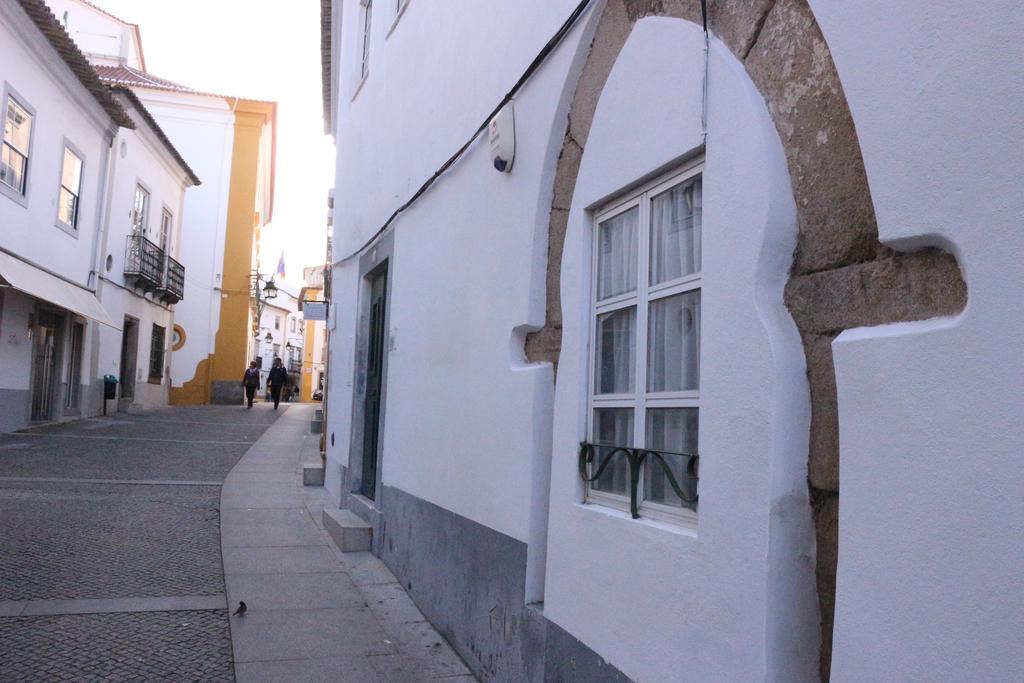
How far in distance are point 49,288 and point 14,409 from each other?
83.9 inches

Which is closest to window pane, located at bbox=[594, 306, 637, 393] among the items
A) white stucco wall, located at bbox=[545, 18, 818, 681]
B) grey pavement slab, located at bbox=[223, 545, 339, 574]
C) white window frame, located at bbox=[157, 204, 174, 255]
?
white stucco wall, located at bbox=[545, 18, 818, 681]

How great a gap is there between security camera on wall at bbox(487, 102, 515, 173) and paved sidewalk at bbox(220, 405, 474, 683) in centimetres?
257

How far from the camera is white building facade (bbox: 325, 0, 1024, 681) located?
1.58 m

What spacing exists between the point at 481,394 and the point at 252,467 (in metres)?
8.15

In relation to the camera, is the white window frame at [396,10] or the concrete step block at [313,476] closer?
the white window frame at [396,10]

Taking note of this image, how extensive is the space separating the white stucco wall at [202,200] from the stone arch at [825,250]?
93.8 ft

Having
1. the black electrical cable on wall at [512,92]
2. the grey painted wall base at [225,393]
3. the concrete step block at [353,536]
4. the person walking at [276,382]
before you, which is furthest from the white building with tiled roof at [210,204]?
the black electrical cable on wall at [512,92]

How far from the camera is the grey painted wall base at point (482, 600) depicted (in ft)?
10.7

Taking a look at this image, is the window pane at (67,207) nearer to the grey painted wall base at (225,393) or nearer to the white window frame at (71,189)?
the white window frame at (71,189)

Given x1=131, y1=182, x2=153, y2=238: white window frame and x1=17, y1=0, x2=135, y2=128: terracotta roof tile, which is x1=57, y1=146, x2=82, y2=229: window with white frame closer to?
x1=17, y1=0, x2=135, y2=128: terracotta roof tile

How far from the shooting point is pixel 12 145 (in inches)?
537

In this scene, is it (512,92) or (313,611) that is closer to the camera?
(512,92)

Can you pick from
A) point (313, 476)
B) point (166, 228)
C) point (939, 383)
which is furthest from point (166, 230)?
point (939, 383)

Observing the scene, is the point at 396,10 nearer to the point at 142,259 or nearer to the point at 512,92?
the point at 512,92
